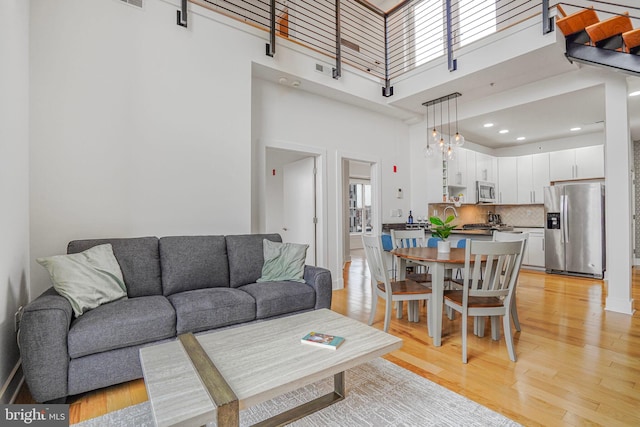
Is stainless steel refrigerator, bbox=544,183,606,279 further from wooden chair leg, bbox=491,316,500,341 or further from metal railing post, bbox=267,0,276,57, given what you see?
metal railing post, bbox=267,0,276,57

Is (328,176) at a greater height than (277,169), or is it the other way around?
(277,169)

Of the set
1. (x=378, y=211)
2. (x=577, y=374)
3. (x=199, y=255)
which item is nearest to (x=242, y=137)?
(x=199, y=255)

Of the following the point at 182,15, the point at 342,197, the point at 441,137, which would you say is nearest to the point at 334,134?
the point at 342,197

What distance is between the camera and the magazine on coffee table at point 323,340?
1574mm

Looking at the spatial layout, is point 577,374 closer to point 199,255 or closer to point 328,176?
point 199,255

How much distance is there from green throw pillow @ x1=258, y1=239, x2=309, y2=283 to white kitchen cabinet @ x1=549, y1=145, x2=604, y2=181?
6079 mm

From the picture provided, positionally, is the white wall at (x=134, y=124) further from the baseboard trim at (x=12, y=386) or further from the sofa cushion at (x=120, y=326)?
the sofa cushion at (x=120, y=326)

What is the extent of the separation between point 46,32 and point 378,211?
180 inches

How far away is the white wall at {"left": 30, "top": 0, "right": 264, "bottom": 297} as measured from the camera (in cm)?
259

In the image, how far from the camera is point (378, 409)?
1.78 meters

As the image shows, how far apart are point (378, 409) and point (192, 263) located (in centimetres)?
191

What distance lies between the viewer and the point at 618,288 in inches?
140

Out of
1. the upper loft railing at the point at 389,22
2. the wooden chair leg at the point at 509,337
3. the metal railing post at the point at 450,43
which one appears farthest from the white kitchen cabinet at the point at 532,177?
the wooden chair leg at the point at 509,337

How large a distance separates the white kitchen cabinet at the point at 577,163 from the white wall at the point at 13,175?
26.6 feet
